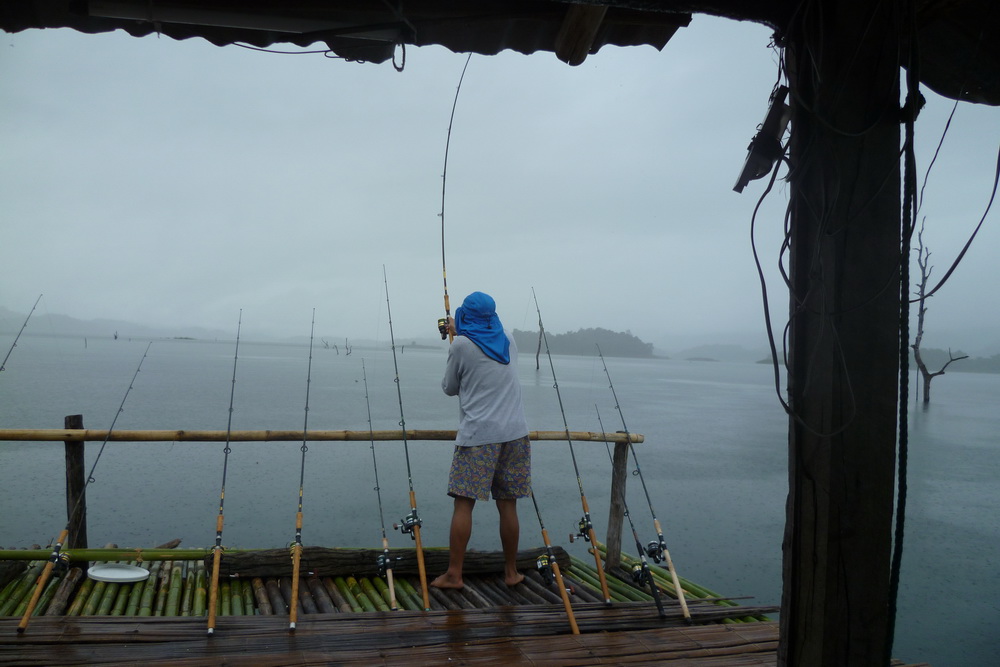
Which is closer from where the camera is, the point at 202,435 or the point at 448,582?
the point at 448,582

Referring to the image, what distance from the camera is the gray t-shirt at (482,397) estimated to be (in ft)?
9.42

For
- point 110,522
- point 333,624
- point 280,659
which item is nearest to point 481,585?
point 333,624

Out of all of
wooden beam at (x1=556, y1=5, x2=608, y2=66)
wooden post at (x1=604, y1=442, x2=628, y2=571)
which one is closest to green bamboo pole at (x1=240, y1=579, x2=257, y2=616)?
wooden post at (x1=604, y1=442, x2=628, y2=571)

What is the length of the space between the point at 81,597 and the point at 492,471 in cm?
189

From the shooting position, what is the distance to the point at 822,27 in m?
1.51

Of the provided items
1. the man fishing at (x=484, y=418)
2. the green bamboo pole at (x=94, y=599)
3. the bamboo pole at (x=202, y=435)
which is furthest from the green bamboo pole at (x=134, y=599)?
the man fishing at (x=484, y=418)

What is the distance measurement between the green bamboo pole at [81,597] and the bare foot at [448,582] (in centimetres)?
149

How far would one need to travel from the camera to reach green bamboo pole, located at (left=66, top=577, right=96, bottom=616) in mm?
2790

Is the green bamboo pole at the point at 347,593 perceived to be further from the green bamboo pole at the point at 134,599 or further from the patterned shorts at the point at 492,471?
the green bamboo pole at the point at 134,599

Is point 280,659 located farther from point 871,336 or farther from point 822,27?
point 822,27

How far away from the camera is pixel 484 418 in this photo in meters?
2.87

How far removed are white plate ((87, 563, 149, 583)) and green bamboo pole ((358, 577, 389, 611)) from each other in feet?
3.33

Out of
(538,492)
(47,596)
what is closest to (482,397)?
(47,596)

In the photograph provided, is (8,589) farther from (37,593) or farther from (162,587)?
(37,593)
